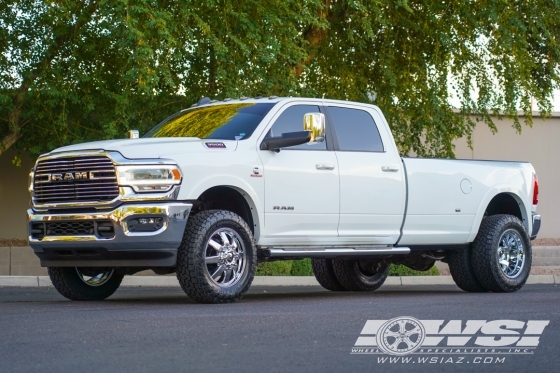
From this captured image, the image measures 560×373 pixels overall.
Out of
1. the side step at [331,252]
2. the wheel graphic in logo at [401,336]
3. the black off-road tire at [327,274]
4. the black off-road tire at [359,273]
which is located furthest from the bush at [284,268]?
the wheel graphic in logo at [401,336]

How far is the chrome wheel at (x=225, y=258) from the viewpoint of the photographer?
10245 mm

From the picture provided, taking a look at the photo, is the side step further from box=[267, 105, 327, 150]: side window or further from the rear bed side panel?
box=[267, 105, 327, 150]: side window

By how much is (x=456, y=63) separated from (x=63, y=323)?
14242 mm

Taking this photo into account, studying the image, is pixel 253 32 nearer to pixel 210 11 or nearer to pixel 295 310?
pixel 210 11

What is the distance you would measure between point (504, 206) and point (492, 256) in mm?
1259

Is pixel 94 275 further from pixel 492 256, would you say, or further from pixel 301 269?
pixel 301 269

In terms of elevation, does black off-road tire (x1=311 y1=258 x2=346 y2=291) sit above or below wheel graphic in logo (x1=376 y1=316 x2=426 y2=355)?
below

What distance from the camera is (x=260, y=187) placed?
10719 mm

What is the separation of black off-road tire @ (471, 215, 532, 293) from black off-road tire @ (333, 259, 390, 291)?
1520mm

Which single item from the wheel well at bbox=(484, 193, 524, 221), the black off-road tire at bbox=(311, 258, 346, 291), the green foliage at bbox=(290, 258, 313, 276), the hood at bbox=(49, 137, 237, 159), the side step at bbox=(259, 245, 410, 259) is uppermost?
the hood at bbox=(49, 137, 237, 159)

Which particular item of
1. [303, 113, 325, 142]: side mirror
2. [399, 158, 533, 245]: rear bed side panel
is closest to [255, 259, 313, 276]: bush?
[399, 158, 533, 245]: rear bed side panel

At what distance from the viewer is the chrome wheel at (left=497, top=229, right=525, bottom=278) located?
13055 mm

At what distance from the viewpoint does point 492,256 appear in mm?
12781

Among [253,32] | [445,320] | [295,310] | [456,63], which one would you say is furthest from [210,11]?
[445,320]
